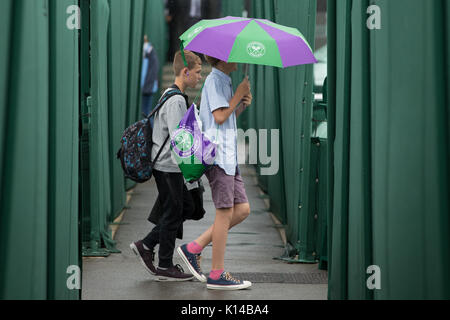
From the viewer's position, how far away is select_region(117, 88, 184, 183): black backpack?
5723mm

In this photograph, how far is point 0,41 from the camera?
3.45m

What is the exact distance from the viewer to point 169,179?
5812mm

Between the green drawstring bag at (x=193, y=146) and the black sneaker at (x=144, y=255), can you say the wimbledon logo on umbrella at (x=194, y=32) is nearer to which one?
the green drawstring bag at (x=193, y=146)

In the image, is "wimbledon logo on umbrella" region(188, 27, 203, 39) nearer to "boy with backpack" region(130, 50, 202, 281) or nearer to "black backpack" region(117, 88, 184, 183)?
"boy with backpack" region(130, 50, 202, 281)

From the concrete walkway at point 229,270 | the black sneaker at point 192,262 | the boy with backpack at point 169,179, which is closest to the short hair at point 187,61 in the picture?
the boy with backpack at point 169,179

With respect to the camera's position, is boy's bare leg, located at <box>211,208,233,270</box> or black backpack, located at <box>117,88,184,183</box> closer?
boy's bare leg, located at <box>211,208,233,270</box>

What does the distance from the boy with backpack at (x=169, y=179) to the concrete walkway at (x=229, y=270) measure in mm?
163

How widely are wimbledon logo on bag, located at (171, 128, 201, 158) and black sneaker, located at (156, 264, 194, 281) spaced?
1065 mm

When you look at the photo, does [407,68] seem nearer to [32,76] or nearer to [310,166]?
[32,76]

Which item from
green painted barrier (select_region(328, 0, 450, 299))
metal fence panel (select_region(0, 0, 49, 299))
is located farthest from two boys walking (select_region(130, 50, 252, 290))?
metal fence panel (select_region(0, 0, 49, 299))

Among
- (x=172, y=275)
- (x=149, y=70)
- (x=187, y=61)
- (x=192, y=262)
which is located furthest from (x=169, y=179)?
(x=149, y=70)

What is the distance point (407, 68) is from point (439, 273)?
0.93 m
